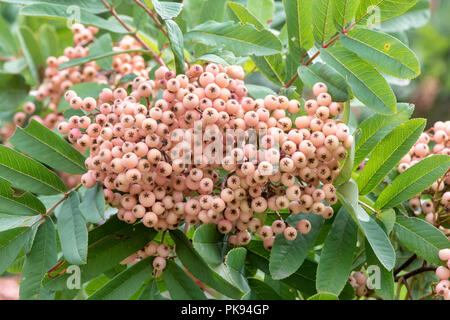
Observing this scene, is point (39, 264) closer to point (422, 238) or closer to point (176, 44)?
point (176, 44)

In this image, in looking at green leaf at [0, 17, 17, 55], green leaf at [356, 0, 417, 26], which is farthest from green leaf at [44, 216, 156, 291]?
green leaf at [0, 17, 17, 55]

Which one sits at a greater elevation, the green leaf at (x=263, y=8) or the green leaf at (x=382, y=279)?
the green leaf at (x=263, y=8)

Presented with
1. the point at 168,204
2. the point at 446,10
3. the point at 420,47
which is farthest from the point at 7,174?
the point at 446,10

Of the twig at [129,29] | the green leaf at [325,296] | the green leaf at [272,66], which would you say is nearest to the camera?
the green leaf at [325,296]

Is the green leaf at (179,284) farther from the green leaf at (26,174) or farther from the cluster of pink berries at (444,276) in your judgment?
the cluster of pink berries at (444,276)

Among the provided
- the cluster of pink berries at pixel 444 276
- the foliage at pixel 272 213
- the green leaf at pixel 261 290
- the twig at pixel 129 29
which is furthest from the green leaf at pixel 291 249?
the twig at pixel 129 29

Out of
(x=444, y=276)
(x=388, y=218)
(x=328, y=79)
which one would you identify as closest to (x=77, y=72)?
(x=328, y=79)
